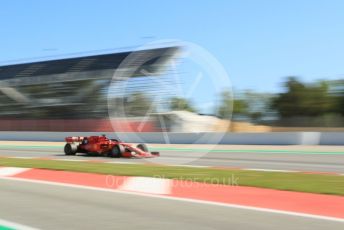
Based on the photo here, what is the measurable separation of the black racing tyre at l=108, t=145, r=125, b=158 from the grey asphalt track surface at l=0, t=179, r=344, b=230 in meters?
10.0

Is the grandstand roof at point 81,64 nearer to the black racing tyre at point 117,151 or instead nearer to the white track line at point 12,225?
the black racing tyre at point 117,151

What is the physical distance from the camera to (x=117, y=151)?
19531mm

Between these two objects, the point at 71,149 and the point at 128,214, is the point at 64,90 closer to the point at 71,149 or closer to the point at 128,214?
the point at 71,149

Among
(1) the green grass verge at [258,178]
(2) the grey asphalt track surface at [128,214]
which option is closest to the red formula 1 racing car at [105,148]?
(1) the green grass verge at [258,178]

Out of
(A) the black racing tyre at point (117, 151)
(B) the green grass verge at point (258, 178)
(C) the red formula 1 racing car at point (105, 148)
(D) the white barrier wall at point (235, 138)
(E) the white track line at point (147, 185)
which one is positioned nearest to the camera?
(B) the green grass verge at point (258, 178)

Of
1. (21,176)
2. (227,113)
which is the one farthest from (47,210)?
(227,113)

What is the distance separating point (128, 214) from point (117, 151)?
493 inches

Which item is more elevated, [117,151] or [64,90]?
[64,90]

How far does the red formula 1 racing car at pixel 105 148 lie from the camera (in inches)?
758

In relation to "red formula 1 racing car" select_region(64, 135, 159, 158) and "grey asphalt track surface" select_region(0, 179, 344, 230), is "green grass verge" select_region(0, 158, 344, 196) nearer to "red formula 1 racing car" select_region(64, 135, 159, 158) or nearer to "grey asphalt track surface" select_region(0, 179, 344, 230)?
"grey asphalt track surface" select_region(0, 179, 344, 230)

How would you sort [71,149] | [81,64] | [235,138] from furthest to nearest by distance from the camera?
1. [81,64]
2. [235,138]
3. [71,149]

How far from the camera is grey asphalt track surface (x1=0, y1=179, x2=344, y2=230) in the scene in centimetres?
623

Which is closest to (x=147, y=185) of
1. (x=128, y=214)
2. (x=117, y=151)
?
(x=128, y=214)

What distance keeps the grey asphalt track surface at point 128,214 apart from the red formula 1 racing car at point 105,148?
993 cm
